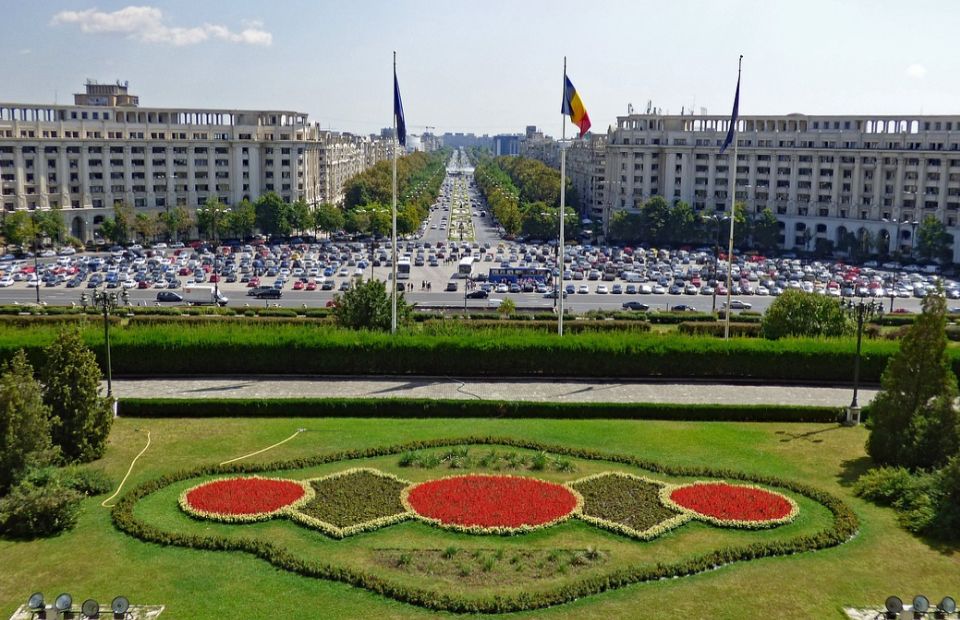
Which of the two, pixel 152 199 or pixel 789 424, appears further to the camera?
pixel 152 199

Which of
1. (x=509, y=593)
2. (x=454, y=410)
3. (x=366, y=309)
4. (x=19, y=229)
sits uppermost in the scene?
(x=19, y=229)

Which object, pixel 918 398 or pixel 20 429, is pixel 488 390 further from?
pixel 20 429

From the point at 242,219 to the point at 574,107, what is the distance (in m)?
84.4

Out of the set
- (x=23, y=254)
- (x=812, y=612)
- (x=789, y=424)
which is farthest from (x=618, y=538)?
(x=23, y=254)

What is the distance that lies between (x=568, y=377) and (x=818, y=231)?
83926 millimetres

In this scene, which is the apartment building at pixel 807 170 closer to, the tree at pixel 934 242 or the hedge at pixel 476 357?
the tree at pixel 934 242

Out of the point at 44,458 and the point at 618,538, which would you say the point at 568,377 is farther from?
the point at 44,458

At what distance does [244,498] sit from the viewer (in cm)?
2633

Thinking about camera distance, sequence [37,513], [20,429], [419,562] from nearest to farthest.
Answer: [419,562], [37,513], [20,429]

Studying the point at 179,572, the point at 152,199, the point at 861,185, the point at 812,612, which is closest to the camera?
the point at 812,612

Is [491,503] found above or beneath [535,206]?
beneath

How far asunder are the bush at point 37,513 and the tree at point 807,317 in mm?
34851

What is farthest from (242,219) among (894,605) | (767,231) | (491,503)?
(894,605)

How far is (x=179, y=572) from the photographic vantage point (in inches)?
853
